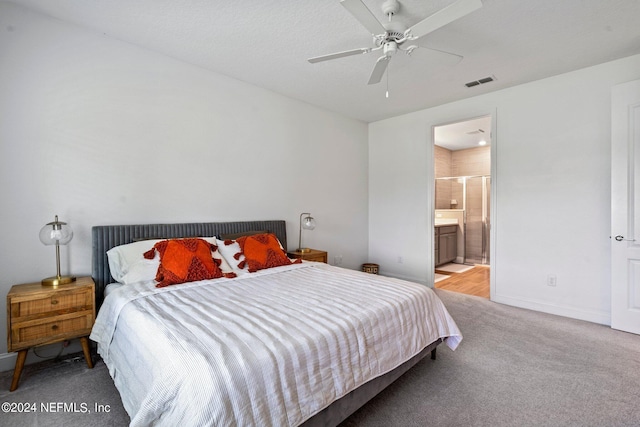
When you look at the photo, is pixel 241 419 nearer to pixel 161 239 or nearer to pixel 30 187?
pixel 161 239

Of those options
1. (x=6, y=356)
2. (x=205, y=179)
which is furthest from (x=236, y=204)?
(x=6, y=356)

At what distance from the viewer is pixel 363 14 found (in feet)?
5.97

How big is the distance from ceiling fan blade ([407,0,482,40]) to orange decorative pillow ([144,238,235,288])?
2.33 m

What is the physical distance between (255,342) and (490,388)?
1707mm

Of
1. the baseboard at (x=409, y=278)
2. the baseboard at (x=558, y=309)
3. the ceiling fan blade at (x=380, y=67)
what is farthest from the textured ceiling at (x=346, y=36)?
the baseboard at (x=409, y=278)

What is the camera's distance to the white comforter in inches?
44.5

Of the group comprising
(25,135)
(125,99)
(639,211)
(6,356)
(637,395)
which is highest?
(125,99)

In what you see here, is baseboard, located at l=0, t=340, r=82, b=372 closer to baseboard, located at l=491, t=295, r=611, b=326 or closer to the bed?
the bed

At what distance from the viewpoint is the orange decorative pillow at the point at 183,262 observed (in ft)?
7.61

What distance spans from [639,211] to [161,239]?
4455mm

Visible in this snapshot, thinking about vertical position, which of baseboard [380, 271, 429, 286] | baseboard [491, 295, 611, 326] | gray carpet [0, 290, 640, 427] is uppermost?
baseboard [380, 271, 429, 286]

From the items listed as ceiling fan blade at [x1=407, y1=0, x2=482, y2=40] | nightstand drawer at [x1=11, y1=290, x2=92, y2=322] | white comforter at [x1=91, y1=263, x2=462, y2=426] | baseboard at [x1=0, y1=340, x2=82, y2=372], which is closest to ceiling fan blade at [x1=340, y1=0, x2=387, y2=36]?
ceiling fan blade at [x1=407, y1=0, x2=482, y2=40]

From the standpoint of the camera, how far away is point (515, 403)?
1.85 meters

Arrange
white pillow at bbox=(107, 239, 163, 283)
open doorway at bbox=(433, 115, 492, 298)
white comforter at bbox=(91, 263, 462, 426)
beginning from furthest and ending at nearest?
1. open doorway at bbox=(433, 115, 492, 298)
2. white pillow at bbox=(107, 239, 163, 283)
3. white comforter at bbox=(91, 263, 462, 426)
